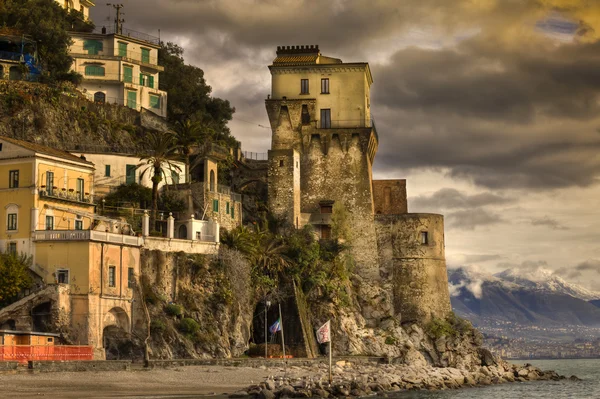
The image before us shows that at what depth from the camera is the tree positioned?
102m

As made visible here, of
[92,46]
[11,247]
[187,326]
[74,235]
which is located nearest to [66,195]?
[11,247]

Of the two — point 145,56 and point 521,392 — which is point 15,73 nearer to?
point 145,56

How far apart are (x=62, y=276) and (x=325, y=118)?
37.4m

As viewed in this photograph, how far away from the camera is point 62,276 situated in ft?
220

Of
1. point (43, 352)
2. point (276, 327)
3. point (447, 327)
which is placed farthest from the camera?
point (447, 327)

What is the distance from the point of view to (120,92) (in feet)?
314

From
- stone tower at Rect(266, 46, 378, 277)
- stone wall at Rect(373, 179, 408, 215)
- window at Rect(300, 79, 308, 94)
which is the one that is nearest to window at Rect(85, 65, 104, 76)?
stone tower at Rect(266, 46, 378, 277)

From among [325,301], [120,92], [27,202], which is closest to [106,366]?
[27,202]

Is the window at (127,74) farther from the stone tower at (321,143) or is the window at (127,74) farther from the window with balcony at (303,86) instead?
the window with balcony at (303,86)

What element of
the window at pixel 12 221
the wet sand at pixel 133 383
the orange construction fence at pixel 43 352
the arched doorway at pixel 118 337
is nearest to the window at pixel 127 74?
the window at pixel 12 221

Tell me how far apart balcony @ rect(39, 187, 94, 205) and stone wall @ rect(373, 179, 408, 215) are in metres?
33.0

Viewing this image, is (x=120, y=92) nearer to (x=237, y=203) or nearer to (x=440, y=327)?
(x=237, y=203)

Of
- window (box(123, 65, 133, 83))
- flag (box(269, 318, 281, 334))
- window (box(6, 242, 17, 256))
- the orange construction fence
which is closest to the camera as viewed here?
the orange construction fence

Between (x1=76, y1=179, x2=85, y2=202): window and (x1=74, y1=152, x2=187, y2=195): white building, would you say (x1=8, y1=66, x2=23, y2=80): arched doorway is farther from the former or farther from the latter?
(x1=76, y1=179, x2=85, y2=202): window
